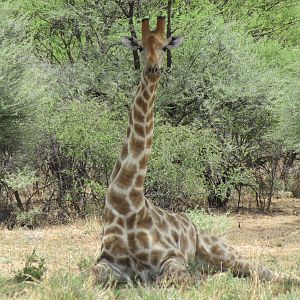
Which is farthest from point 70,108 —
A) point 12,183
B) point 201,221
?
point 201,221

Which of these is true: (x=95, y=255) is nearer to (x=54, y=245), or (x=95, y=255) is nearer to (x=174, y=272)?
(x=174, y=272)

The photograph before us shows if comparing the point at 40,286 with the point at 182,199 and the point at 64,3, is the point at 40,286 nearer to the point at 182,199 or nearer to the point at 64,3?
the point at 182,199

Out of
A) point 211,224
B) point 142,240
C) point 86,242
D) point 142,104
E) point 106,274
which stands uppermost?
point 142,104

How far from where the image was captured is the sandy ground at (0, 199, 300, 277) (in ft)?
29.6

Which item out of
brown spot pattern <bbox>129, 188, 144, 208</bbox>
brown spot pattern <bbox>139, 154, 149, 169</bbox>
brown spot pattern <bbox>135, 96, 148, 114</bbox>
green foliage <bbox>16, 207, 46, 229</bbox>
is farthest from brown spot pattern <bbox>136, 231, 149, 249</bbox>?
green foliage <bbox>16, 207, 46, 229</bbox>

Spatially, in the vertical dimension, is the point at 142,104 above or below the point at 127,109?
below

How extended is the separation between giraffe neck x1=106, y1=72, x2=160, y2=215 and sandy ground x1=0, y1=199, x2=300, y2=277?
1566mm

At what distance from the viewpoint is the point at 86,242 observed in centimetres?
1218

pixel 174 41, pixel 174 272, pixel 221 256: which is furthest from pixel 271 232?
pixel 174 272

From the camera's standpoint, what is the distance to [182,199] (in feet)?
55.4

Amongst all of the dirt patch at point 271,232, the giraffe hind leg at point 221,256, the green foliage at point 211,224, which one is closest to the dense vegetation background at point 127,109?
the dirt patch at point 271,232

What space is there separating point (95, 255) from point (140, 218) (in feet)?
6.77

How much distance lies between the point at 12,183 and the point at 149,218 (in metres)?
9.16

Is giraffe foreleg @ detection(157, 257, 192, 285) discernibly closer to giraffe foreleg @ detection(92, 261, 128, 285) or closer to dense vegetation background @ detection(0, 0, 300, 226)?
giraffe foreleg @ detection(92, 261, 128, 285)
